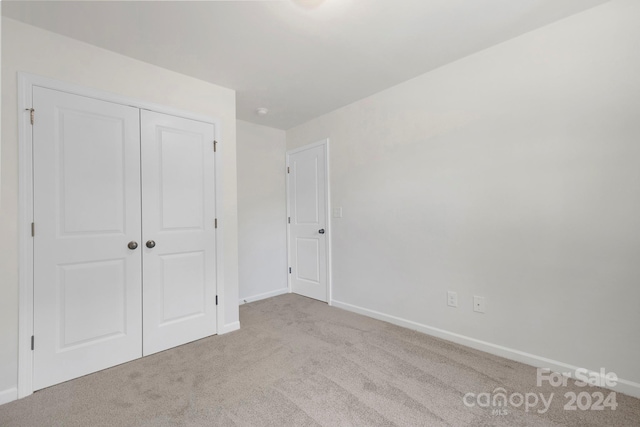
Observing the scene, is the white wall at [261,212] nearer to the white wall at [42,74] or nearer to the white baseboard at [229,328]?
the white baseboard at [229,328]

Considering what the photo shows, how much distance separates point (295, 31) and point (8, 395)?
3016mm

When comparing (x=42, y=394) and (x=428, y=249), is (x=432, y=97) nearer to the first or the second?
(x=428, y=249)

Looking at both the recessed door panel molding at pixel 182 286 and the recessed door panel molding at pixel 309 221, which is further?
the recessed door panel molding at pixel 309 221

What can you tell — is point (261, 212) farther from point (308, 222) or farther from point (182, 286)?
point (182, 286)

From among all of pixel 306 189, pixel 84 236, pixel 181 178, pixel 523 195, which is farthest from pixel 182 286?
pixel 523 195

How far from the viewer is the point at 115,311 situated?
2.20 m

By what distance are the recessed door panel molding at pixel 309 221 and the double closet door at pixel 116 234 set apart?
4.55ft

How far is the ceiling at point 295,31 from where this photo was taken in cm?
181

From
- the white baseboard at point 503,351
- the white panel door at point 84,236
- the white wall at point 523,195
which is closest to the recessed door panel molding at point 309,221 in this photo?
the white wall at point 523,195

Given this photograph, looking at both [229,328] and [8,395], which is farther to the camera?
[229,328]

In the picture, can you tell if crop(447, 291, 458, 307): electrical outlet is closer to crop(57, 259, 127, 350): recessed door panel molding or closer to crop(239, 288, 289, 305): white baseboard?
crop(239, 288, 289, 305): white baseboard

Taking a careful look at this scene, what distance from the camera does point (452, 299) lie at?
2498 millimetres

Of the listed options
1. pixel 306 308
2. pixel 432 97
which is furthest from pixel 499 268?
pixel 306 308

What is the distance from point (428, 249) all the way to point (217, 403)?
80.0 inches
